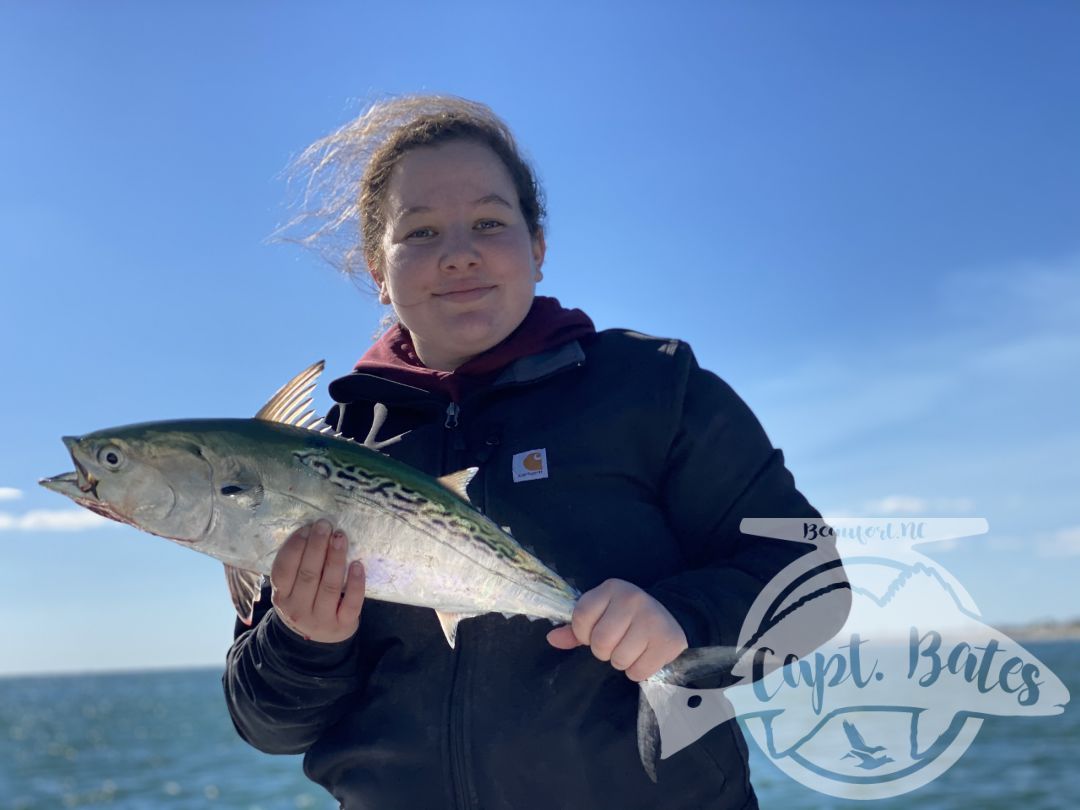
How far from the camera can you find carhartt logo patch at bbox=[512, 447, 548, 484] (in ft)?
10.0

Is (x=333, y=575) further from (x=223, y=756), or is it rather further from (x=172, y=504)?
(x=223, y=756)

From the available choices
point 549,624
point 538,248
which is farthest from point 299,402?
point 538,248

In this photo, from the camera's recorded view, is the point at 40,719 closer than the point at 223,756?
No

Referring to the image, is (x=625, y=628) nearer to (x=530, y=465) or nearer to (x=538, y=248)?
(x=530, y=465)

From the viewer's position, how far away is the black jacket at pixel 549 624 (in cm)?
275

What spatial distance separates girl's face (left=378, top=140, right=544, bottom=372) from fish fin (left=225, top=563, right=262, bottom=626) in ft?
3.77

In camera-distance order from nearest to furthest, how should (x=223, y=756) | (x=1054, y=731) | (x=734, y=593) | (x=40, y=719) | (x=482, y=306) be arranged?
(x=734, y=593) < (x=482, y=306) < (x=1054, y=731) < (x=223, y=756) < (x=40, y=719)

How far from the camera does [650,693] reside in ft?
8.63

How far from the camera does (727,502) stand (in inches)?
120

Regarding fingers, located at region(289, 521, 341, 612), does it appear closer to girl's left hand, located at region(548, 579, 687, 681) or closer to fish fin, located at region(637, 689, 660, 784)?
girl's left hand, located at region(548, 579, 687, 681)

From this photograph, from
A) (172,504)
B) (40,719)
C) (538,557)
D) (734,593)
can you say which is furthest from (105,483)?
(40,719)

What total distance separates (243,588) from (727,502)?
4.93 ft

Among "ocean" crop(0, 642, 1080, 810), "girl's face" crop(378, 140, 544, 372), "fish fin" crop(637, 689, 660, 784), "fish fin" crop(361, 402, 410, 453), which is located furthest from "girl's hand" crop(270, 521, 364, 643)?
"ocean" crop(0, 642, 1080, 810)

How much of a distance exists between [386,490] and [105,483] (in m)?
0.72
